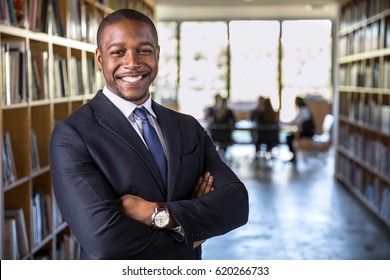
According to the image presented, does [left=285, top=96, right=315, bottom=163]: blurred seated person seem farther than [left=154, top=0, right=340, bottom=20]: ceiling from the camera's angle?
No

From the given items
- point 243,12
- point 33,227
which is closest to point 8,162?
point 33,227

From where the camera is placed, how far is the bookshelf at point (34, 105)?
3.49 meters

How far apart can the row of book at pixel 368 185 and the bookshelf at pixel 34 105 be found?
3.63 meters

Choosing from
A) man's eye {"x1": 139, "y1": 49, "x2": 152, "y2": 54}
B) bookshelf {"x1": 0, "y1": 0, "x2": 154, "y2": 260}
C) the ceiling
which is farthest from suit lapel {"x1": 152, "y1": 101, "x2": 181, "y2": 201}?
the ceiling

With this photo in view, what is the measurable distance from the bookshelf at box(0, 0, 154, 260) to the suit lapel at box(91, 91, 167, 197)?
1.56 m

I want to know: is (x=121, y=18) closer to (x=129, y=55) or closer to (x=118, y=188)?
(x=129, y=55)

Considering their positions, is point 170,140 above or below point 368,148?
above

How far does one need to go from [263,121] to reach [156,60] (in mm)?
10424

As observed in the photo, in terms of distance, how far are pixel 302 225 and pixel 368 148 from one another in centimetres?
148

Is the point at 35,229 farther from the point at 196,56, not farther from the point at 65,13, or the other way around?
the point at 196,56

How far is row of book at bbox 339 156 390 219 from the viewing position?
23.5ft

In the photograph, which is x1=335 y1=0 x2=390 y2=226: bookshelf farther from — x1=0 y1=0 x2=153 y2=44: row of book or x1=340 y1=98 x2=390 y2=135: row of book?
x1=0 y1=0 x2=153 y2=44: row of book

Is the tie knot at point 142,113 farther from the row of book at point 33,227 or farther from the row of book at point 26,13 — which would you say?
the row of book at point 33,227

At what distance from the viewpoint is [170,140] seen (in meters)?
1.95
